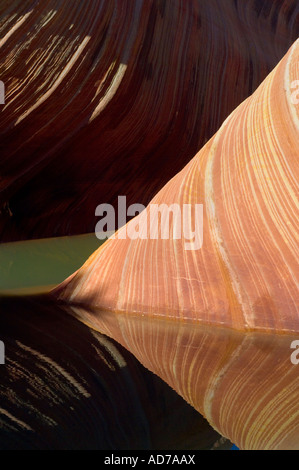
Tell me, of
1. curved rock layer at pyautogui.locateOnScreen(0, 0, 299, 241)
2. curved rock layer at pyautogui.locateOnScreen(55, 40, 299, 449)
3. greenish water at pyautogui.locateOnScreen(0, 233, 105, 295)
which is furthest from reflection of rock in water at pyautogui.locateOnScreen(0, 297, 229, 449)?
curved rock layer at pyautogui.locateOnScreen(0, 0, 299, 241)

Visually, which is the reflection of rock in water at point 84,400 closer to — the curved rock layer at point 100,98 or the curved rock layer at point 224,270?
the curved rock layer at point 224,270

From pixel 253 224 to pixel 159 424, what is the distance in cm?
48

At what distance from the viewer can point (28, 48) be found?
2.16m

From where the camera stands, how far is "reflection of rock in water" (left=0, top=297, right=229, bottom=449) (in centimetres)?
68

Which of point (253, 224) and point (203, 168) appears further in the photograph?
point (203, 168)

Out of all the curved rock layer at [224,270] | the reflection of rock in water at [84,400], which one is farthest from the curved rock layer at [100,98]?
the reflection of rock in water at [84,400]

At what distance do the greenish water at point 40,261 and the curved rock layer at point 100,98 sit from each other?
0.12 meters

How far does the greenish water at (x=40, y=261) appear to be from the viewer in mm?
1599

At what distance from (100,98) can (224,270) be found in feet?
4.45

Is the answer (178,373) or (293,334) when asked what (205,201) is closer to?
(293,334)

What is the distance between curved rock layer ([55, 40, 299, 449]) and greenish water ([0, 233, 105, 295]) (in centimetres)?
27

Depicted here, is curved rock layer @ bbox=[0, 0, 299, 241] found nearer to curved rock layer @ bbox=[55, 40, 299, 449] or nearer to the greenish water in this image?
the greenish water
